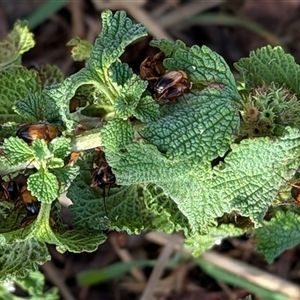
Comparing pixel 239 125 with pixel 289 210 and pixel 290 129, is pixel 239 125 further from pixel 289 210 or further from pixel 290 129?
pixel 289 210

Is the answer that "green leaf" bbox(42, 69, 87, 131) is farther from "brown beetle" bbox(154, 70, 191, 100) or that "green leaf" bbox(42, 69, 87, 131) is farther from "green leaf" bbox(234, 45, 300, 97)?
"green leaf" bbox(234, 45, 300, 97)

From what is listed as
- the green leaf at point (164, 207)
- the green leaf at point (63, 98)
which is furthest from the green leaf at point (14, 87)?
the green leaf at point (164, 207)

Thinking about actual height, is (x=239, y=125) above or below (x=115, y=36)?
below

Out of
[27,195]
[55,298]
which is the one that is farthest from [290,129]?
[55,298]

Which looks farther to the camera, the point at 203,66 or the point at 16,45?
the point at 16,45

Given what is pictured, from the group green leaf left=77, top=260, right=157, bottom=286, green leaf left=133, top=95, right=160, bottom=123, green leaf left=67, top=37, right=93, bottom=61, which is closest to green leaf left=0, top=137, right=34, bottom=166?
green leaf left=133, top=95, right=160, bottom=123

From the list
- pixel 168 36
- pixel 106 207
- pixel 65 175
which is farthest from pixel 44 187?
pixel 168 36

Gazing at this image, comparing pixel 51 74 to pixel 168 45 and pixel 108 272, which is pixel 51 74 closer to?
pixel 168 45
